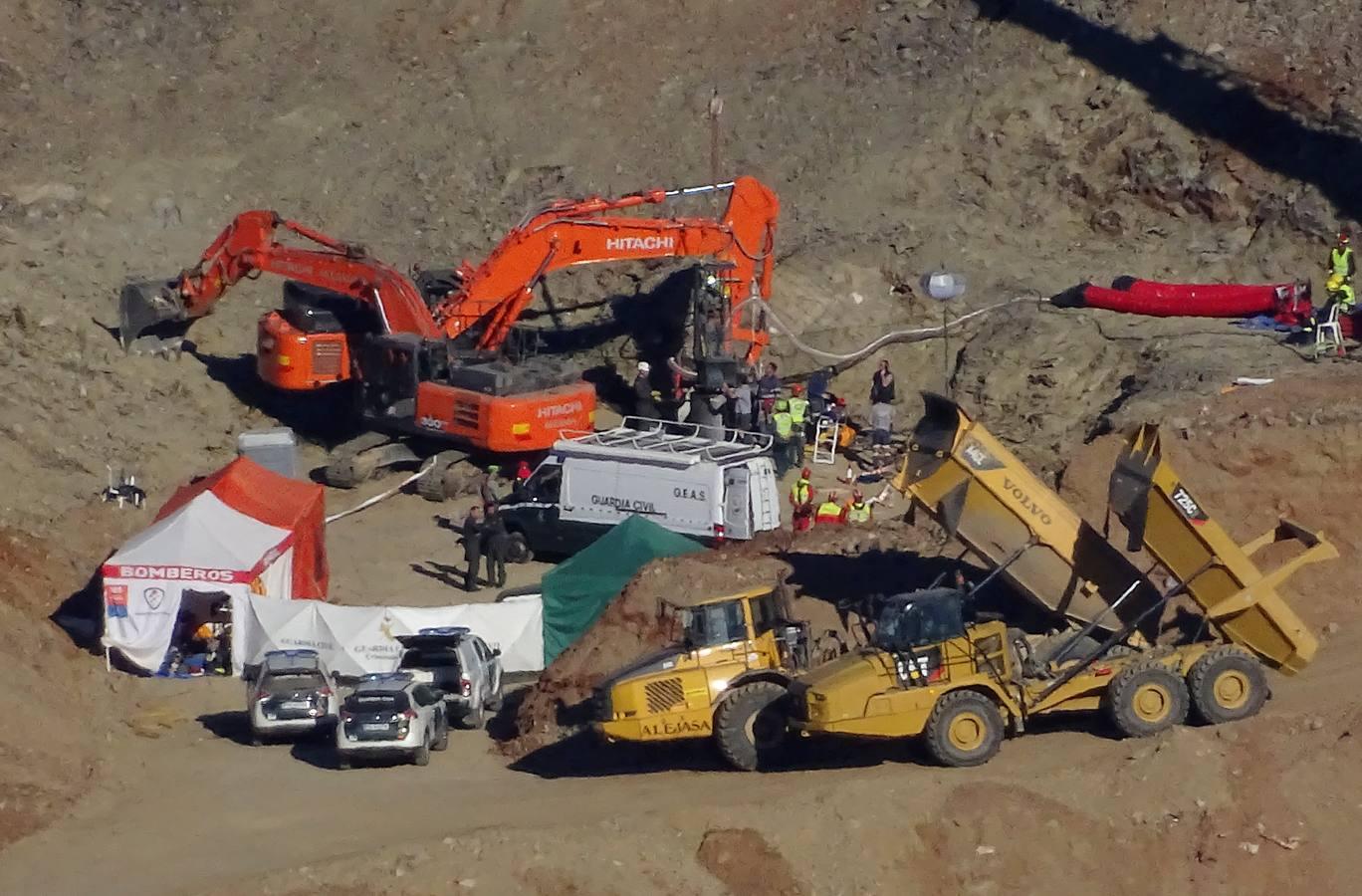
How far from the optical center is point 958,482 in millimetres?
23484

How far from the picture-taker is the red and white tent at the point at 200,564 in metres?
28.4

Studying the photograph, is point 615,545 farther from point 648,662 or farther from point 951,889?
point 951,889

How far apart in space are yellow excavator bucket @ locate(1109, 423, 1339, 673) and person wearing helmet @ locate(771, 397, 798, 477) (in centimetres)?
1150

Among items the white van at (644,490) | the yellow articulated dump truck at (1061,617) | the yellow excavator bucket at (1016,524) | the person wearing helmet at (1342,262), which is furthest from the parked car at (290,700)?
the person wearing helmet at (1342,262)

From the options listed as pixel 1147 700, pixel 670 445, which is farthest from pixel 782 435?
pixel 1147 700

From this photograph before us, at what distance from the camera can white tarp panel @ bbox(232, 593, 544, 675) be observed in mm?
27609

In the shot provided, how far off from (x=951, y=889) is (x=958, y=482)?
5.03 meters

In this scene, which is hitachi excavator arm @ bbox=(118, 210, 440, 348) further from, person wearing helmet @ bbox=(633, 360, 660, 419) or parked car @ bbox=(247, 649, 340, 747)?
parked car @ bbox=(247, 649, 340, 747)

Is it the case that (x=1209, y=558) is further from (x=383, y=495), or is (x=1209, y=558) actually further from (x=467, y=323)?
(x=467, y=323)

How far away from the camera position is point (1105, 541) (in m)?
23.8

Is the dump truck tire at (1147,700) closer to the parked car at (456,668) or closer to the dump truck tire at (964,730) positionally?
the dump truck tire at (964,730)

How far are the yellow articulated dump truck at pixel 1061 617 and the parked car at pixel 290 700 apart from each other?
6.31 meters

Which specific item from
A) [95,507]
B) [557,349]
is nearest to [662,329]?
[557,349]

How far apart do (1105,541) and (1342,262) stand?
46.6 ft
